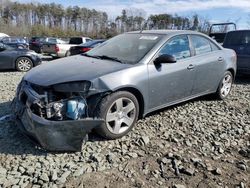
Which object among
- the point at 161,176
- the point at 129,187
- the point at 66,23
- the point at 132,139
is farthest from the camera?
the point at 66,23

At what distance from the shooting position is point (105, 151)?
3.72 meters

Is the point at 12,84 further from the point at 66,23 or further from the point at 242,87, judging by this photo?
the point at 66,23

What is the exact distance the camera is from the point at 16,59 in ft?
35.5

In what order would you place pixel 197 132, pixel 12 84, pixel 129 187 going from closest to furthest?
pixel 129 187
pixel 197 132
pixel 12 84

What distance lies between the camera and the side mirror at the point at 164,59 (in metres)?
4.46

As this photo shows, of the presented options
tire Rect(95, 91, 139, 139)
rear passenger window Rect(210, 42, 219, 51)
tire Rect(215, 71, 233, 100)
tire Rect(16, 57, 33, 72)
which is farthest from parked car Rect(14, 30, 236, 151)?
tire Rect(16, 57, 33, 72)

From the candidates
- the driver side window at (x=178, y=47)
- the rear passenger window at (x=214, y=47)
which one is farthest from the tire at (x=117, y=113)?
the rear passenger window at (x=214, y=47)

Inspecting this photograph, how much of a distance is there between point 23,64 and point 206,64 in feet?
25.6

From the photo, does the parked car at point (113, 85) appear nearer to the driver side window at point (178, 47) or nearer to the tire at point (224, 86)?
the driver side window at point (178, 47)

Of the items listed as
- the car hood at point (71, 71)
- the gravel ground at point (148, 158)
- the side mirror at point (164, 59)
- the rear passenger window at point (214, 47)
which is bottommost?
the gravel ground at point (148, 158)

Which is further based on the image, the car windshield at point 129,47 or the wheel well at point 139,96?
the car windshield at point 129,47

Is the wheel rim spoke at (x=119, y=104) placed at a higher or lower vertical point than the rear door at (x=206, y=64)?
lower

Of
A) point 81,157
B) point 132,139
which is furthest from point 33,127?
point 132,139

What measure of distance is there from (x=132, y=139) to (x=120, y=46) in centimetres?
178
